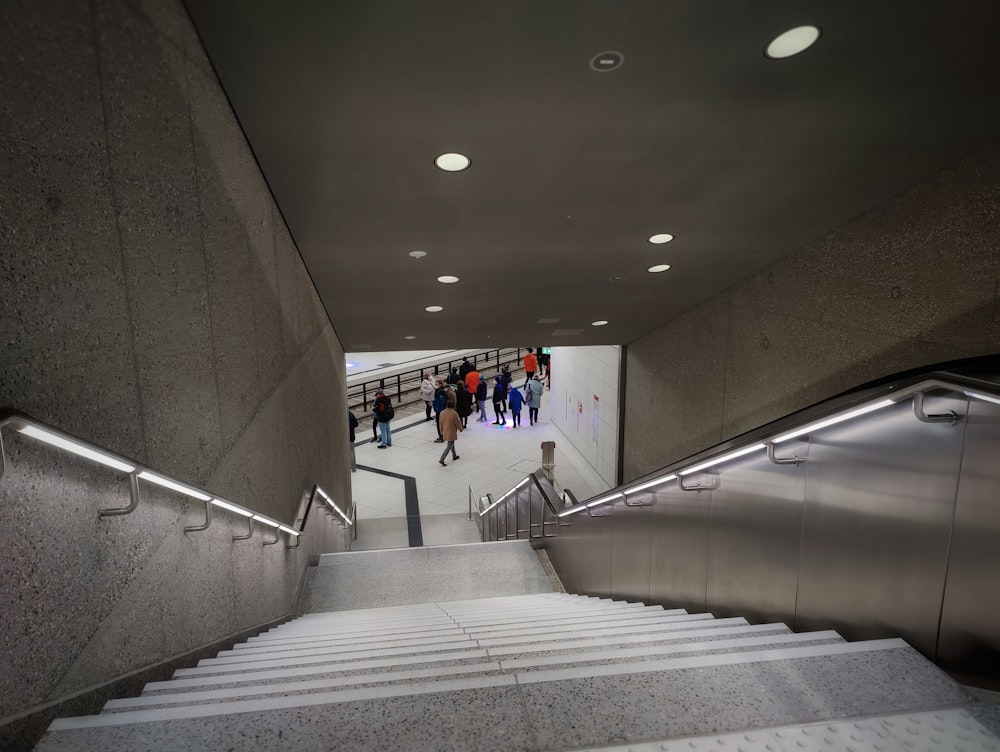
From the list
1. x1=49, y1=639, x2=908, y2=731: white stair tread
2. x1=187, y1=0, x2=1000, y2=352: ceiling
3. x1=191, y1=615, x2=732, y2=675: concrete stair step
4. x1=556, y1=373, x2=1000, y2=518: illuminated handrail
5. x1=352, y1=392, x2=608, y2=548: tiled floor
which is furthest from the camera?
x1=352, y1=392, x2=608, y2=548: tiled floor

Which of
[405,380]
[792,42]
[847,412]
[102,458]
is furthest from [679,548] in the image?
[405,380]

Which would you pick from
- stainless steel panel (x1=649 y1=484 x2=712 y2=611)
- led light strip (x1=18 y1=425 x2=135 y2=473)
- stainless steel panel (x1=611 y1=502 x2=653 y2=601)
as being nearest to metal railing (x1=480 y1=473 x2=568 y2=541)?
stainless steel panel (x1=611 y1=502 x2=653 y2=601)

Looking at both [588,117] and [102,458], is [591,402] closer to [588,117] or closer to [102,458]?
[588,117]

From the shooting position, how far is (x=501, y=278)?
18.6 feet

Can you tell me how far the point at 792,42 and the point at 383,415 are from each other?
37.6 feet

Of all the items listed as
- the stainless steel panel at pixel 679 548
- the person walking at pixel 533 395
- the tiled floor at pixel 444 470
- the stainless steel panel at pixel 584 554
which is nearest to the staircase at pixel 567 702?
the stainless steel panel at pixel 679 548

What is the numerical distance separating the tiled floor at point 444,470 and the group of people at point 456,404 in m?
0.28

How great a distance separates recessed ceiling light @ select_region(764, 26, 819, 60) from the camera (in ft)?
7.18

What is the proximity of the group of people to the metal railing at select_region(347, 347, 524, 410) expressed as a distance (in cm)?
183

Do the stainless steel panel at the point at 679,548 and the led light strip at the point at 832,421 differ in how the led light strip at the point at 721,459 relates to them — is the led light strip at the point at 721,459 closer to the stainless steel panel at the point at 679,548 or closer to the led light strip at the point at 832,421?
the led light strip at the point at 832,421

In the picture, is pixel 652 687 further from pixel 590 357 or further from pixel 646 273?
pixel 590 357

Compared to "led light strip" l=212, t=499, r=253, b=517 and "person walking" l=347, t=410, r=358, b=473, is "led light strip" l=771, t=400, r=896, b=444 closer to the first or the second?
"led light strip" l=212, t=499, r=253, b=517

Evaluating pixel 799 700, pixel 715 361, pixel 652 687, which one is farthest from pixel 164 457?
pixel 715 361

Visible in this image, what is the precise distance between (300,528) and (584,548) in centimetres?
283
